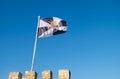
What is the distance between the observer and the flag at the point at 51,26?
27064 mm

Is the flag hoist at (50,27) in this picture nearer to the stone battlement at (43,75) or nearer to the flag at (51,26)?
the flag at (51,26)

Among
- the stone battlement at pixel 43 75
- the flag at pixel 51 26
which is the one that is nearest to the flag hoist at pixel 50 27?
the flag at pixel 51 26

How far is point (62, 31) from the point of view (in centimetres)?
2780

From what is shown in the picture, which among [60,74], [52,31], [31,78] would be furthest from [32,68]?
[52,31]

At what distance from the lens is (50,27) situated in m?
27.8

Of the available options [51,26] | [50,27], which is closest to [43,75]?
[50,27]

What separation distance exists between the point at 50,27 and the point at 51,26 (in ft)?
0.65

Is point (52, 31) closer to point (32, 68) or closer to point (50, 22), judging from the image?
point (50, 22)

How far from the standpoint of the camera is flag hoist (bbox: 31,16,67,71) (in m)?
27.0

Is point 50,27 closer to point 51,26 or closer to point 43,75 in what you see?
point 51,26

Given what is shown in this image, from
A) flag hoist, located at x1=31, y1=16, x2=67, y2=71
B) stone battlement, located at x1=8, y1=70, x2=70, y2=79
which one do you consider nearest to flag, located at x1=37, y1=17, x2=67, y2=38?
flag hoist, located at x1=31, y1=16, x2=67, y2=71

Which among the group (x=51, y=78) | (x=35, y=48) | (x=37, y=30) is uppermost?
(x=37, y=30)

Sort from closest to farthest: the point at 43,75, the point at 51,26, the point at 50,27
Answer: the point at 43,75 < the point at 50,27 < the point at 51,26

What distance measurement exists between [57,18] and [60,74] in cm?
961
